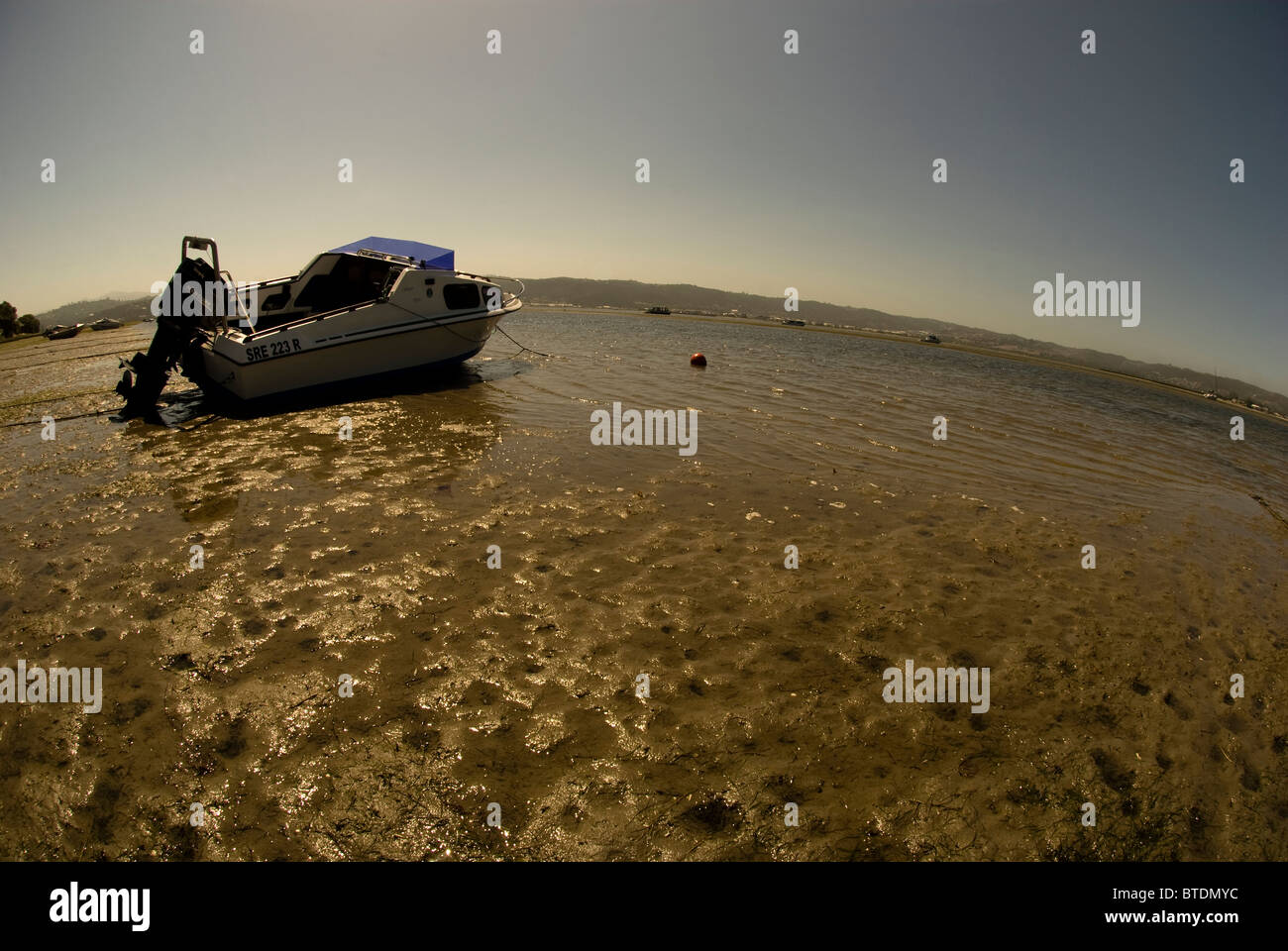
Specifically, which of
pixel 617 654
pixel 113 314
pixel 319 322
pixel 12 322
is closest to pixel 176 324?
pixel 319 322

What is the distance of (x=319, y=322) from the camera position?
44.3 ft

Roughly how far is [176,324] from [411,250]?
7649 millimetres

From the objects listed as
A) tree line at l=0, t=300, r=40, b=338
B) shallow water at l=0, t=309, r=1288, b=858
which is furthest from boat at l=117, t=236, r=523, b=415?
tree line at l=0, t=300, r=40, b=338

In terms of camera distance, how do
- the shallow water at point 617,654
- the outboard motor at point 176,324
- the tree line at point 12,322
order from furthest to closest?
the tree line at point 12,322 < the outboard motor at point 176,324 < the shallow water at point 617,654

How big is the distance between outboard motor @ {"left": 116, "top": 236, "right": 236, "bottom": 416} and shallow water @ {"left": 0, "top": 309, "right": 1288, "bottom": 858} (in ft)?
7.93

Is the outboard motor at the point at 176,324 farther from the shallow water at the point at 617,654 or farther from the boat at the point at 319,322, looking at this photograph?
the shallow water at the point at 617,654

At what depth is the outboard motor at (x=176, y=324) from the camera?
12.2 meters

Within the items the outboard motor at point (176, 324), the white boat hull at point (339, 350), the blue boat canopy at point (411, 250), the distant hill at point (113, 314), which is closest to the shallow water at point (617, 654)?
the outboard motor at point (176, 324)

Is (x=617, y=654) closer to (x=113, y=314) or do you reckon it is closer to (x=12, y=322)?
(x=12, y=322)

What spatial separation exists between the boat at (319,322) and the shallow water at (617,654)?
3.32 metres

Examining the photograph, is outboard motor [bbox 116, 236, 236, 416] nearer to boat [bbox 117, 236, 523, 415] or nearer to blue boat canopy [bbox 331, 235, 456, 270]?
boat [bbox 117, 236, 523, 415]

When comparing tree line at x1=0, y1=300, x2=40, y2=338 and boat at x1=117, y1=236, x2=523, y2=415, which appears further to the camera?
tree line at x1=0, y1=300, x2=40, y2=338

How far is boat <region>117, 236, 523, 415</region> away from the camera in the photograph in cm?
1246
